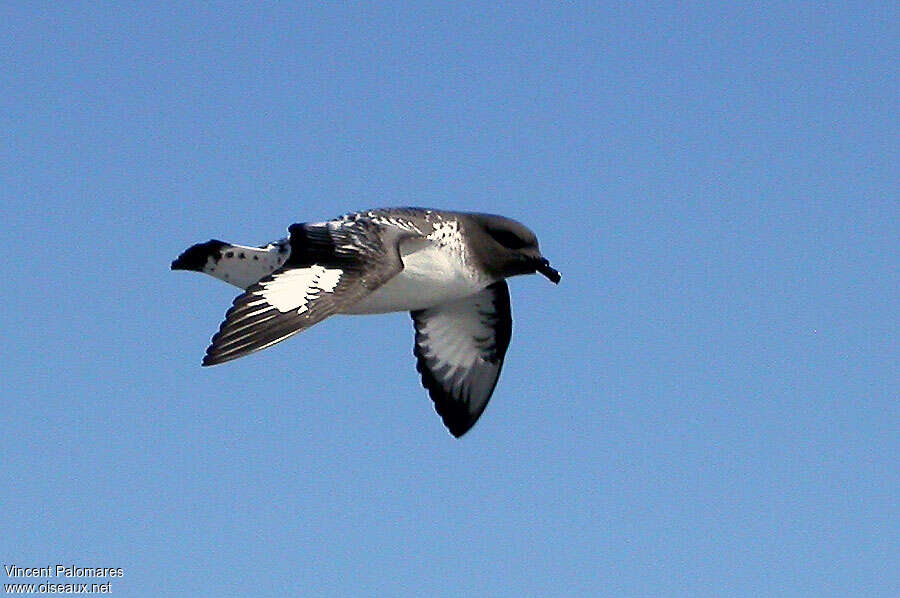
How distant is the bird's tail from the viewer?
58.9 feet

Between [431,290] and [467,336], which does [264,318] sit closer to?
[431,290]

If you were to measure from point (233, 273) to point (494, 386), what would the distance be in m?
4.24

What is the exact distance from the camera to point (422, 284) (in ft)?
59.7

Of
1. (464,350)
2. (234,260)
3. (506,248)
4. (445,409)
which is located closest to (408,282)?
(506,248)

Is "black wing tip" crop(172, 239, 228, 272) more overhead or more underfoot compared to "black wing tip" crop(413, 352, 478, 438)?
more overhead

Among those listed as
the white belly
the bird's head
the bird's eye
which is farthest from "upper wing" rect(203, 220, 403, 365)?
the bird's eye

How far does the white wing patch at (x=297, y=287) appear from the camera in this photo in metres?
15.3

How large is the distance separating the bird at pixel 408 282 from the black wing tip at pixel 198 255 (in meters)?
0.01

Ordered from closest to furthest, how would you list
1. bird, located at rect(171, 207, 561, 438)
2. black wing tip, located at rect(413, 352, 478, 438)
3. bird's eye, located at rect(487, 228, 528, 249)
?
bird, located at rect(171, 207, 561, 438), bird's eye, located at rect(487, 228, 528, 249), black wing tip, located at rect(413, 352, 478, 438)

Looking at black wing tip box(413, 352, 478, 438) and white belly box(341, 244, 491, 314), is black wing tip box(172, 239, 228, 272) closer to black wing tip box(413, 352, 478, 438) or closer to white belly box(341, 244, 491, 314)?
white belly box(341, 244, 491, 314)

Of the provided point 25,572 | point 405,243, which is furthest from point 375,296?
point 25,572

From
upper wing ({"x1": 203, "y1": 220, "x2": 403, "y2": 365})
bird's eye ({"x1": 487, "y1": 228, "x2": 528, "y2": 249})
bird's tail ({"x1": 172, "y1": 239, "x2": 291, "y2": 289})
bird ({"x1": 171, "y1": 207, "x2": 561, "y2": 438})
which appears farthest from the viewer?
bird's eye ({"x1": 487, "y1": 228, "x2": 528, "y2": 249})

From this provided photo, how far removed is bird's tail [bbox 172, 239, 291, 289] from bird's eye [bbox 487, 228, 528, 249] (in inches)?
104

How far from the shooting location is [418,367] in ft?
69.0
